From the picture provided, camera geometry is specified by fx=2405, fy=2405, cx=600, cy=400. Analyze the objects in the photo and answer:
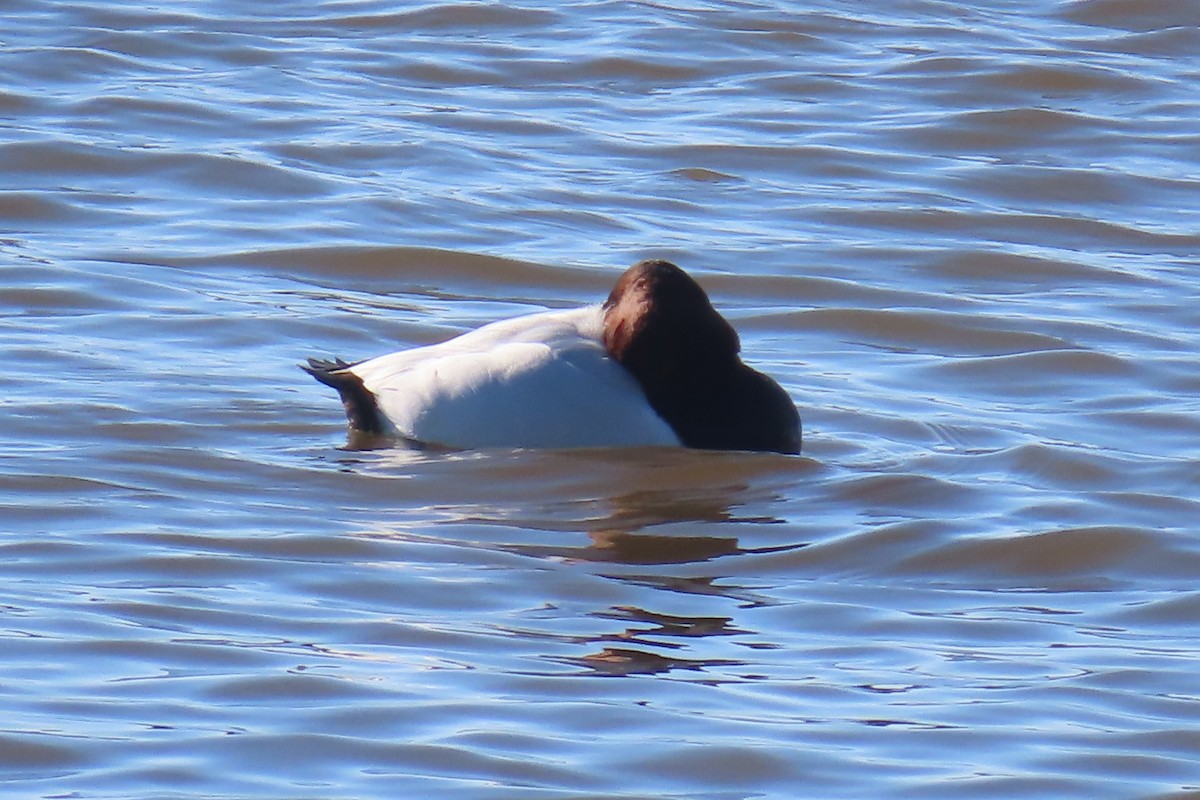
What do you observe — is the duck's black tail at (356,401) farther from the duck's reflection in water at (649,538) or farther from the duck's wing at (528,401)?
the duck's reflection in water at (649,538)

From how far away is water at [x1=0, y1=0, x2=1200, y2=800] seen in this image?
4832 mm

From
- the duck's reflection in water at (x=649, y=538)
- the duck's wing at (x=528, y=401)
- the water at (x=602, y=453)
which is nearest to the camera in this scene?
the water at (x=602, y=453)

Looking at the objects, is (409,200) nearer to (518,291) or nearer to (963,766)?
(518,291)

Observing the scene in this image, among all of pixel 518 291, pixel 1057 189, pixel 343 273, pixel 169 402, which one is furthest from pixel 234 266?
pixel 1057 189

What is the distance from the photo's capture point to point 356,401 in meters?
7.82

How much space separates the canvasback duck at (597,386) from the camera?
755cm

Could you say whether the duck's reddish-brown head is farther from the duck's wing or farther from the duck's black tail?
the duck's black tail

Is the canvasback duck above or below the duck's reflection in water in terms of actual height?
above

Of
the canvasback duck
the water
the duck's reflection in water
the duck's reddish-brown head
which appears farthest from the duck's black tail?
the duck's reddish-brown head

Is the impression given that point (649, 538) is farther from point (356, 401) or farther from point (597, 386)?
point (356, 401)

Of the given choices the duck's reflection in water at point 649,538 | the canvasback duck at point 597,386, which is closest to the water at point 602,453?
the duck's reflection in water at point 649,538

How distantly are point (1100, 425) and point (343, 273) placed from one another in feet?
11.2

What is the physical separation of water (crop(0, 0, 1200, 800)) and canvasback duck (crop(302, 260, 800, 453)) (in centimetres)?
12

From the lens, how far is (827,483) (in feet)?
24.1
